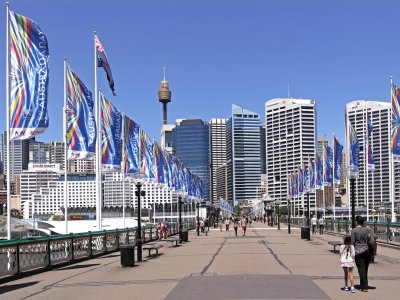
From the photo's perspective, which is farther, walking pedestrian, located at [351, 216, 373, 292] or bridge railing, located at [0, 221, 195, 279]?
bridge railing, located at [0, 221, 195, 279]

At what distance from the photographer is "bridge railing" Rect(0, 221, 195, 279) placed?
1625 cm

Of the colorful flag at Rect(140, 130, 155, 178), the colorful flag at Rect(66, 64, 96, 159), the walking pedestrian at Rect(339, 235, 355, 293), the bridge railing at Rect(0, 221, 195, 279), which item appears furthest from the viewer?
the colorful flag at Rect(140, 130, 155, 178)

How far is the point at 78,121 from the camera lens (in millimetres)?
26047

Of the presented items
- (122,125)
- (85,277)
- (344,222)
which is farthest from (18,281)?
(344,222)

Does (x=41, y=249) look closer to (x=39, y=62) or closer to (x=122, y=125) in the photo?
(x=39, y=62)

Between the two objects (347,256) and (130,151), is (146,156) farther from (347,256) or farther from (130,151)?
(347,256)

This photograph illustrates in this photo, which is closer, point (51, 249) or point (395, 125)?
point (51, 249)

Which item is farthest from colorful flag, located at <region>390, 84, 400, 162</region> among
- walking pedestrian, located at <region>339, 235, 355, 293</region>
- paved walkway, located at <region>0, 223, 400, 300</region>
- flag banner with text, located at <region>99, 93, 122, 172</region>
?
walking pedestrian, located at <region>339, 235, 355, 293</region>

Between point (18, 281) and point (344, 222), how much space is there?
29.5 m

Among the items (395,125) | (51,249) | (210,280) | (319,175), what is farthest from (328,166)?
(210,280)

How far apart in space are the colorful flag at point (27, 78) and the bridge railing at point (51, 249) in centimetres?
402

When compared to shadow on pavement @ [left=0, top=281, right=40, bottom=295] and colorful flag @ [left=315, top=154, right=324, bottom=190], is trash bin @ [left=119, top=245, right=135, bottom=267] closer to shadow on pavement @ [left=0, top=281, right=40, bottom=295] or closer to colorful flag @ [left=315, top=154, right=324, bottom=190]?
shadow on pavement @ [left=0, top=281, right=40, bottom=295]

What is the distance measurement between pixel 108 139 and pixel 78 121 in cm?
444

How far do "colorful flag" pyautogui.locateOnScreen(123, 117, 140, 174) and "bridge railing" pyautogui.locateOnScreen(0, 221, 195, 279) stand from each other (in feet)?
18.7
